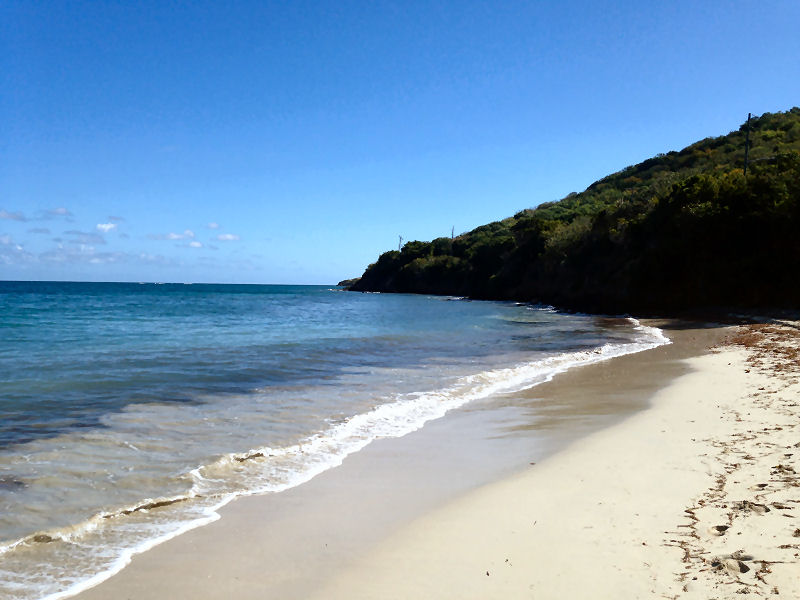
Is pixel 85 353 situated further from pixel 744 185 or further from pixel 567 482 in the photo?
pixel 744 185

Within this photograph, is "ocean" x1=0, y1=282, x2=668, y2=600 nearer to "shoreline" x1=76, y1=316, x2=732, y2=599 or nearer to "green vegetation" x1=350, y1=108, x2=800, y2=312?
"shoreline" x1=76, y1=316, x2=732, y2=599

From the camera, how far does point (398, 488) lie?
5.45 metres

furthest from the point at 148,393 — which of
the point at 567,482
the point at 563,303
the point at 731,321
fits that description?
the point at 563,303

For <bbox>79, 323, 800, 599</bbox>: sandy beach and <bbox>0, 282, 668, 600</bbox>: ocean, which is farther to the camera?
<bbox>0, 282, 668, 600</bbox>: ocean

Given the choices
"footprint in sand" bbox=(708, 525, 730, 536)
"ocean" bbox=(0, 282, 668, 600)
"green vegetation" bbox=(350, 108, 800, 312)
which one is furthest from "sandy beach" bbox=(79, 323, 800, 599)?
"green vegetation" bbox=(350, 108, 800, 312)

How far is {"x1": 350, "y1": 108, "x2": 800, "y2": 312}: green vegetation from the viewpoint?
101 feet

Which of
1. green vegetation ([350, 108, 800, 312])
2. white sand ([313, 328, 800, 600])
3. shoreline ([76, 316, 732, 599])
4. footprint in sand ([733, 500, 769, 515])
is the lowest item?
shoreline ([76, 316, 732, 599])

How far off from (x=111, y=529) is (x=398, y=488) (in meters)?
2.55

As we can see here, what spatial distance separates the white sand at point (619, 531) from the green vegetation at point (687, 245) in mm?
28083

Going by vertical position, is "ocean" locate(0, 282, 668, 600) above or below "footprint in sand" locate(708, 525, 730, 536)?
below

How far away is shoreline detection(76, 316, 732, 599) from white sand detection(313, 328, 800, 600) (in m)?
0.28

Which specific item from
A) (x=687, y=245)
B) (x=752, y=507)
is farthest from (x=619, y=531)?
(x=687, y=245)

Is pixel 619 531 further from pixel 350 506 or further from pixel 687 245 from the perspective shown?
pixel 687 245

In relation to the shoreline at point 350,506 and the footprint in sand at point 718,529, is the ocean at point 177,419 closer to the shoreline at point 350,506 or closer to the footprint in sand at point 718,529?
the shoreline at point 350,506
